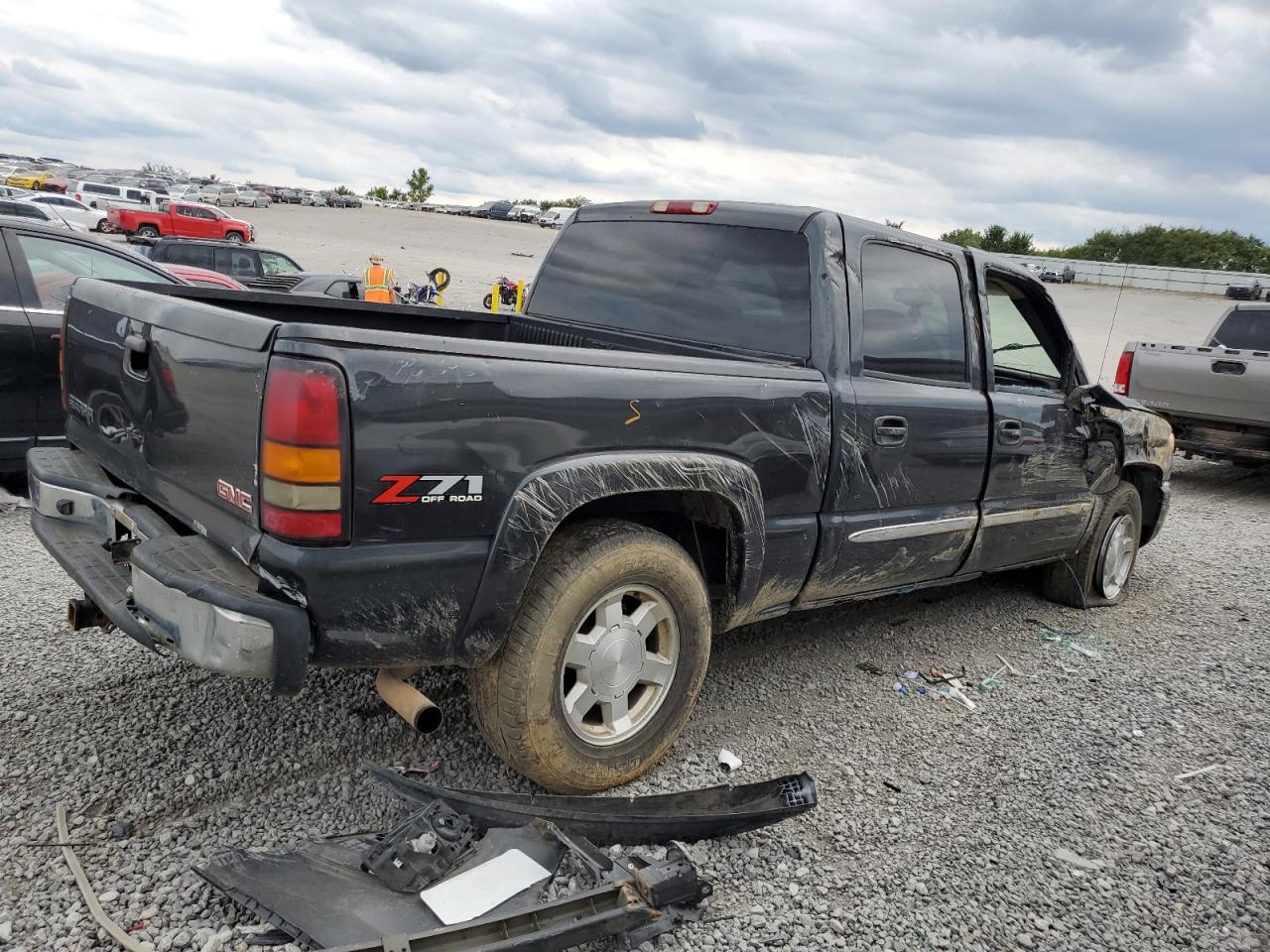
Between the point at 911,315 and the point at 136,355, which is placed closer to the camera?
the point at 136,355

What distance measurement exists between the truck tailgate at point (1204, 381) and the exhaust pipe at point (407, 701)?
8962 millimetres

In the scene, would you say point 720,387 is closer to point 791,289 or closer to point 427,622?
point 791,289

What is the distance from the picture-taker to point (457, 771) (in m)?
3.10

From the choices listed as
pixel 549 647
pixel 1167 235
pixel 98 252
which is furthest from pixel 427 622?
pixel 1167 235

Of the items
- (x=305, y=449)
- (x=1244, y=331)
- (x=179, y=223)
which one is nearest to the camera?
(x=305, y=449)

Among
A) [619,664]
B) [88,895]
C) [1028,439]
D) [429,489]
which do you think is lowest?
[88,895]

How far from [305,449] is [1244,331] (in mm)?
10976

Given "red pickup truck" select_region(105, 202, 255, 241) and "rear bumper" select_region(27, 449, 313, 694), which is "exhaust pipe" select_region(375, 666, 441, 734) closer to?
"rear bumper" select_region(27, 449, 313, 694)

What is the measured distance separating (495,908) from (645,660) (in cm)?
92

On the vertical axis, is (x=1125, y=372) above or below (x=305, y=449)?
above

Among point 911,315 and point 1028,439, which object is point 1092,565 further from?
point 911,315

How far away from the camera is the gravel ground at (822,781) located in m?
2.55

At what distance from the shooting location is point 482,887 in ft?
7.82

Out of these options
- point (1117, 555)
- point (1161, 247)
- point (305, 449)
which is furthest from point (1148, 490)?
point (1161, 247)
